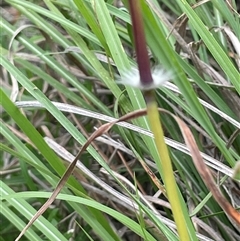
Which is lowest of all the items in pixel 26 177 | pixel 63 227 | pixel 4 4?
pixel 63 227

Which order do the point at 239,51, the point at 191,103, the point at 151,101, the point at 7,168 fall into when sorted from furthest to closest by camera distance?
the point at 7,168
the point at 239,51
the point at 191,103
the point at 151,101

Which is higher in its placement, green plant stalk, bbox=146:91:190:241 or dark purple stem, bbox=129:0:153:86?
dark purple stem, bbox=129:0:153:86

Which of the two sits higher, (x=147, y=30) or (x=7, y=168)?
(x=147, y=30)

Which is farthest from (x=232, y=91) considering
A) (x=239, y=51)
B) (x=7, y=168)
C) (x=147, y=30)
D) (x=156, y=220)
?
(x=7, y=168)

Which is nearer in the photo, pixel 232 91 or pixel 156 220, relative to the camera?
pixel 156 220

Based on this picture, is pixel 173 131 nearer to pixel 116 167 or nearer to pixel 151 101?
pixel 116 167

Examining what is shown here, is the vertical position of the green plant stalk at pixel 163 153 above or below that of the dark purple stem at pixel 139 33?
below

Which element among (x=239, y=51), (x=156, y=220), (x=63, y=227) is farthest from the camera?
(x=63, y=227)

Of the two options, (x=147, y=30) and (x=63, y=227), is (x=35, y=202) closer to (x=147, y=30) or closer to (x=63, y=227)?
(x=63, y=227)
